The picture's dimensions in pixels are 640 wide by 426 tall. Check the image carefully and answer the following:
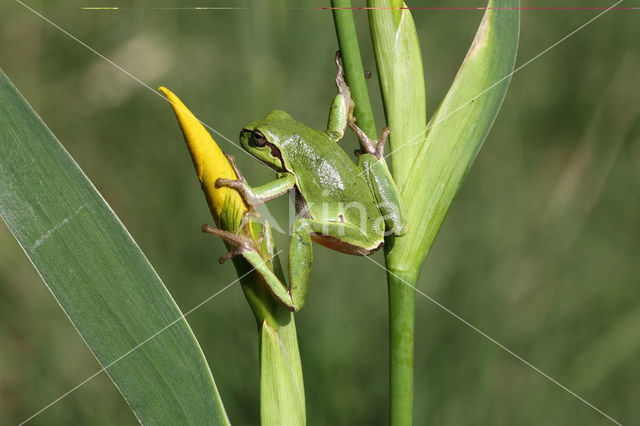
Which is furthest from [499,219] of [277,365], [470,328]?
[277,365]

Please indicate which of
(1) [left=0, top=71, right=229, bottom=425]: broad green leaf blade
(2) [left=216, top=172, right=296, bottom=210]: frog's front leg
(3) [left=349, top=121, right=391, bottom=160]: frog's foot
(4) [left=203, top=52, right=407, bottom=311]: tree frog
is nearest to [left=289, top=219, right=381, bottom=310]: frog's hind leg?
(4) [left=203, top=52, right=407, bottom=311]: tree frog

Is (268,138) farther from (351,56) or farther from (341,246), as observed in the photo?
(351,56)

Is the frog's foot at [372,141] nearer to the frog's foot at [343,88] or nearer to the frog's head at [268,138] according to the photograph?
the frog's foot at [343,88]

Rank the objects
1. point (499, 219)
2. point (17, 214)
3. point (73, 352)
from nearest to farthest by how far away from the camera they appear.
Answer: point (17, 214) < point (73, 352) < point (499, 219)

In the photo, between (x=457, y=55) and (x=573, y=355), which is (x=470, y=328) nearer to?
(x=573, y=355)

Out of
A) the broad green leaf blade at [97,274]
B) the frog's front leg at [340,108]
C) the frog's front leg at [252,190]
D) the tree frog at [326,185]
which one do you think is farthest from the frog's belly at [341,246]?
the broad green leaf blade at [97,274]
